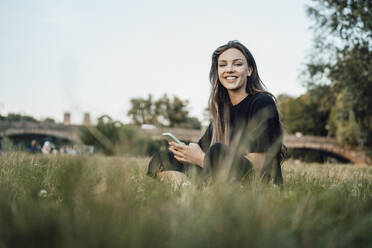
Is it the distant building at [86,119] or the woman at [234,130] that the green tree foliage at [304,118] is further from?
the distant building at [86,119]

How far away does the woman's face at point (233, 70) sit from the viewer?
2.75m

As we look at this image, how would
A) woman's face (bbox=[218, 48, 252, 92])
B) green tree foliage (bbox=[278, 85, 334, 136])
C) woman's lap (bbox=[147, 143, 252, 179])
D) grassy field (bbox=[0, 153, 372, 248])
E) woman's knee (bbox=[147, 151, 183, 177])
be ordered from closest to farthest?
grassy field (bbox=[0, 153, 372, 248])
woman's lap (bbox=[147, 143, 252, 179])
woman's knee (bbox=[147, 151, 183, 177])
woman's face (bbox=[218, 48, 252, 92])
green tree foliage (bbox=[278, 85, 334, 136])

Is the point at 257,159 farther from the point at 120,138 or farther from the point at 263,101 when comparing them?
the point at 120,138

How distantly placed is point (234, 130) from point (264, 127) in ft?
1.53

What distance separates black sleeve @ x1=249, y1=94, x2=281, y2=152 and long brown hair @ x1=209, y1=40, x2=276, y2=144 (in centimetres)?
34

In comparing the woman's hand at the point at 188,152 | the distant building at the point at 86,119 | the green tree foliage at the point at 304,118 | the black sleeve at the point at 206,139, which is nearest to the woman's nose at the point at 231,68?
the black sleeve at the point at 206,139

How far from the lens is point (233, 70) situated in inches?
109

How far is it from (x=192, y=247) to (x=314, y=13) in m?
15.4

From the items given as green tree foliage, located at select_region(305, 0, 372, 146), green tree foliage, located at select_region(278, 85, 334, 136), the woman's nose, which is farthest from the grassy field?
green tree foliage, located at select_region(278, 85, 334, 136)

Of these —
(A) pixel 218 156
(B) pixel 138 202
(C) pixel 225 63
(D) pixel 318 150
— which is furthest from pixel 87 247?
(D) pixel 318 150

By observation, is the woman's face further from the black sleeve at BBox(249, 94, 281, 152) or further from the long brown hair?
the black sleeve at BBox(249, 94, 281, 152)

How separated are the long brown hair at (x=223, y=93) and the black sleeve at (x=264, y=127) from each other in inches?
13.2

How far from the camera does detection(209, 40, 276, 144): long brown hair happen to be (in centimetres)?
281

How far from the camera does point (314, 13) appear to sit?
1418cm
